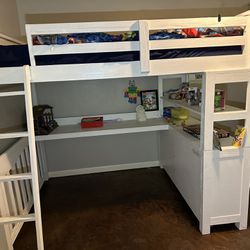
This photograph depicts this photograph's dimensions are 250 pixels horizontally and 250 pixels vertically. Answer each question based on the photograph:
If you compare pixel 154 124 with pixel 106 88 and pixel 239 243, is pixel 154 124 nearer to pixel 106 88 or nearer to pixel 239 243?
pixel 106 88

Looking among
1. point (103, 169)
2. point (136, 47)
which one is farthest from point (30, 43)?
point (103, 169)

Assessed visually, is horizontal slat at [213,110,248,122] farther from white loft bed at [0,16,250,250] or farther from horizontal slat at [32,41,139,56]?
horizontal slat at [32,41,139,56]

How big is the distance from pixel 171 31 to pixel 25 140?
1.82 meters

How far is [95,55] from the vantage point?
1748mm

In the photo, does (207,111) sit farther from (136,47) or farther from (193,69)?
(136,47)

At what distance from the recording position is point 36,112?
2838mm

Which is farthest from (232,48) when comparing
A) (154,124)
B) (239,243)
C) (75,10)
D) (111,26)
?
(75,10)

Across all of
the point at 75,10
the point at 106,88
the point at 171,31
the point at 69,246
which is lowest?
the point at 69,246

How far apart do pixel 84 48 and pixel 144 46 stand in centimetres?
43

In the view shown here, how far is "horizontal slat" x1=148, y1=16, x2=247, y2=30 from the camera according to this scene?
1.70 meters

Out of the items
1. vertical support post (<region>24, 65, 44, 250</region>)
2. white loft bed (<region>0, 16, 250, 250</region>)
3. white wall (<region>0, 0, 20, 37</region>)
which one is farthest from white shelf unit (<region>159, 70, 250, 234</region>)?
white wall (<region>0, 0, 20, 37</region>)

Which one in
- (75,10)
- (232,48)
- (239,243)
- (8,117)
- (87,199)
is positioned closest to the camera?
(232,48)

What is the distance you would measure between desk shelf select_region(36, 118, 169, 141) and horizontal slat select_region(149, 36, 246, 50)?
129 centimetres

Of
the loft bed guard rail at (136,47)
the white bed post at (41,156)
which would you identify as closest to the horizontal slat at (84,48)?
the loft bed guard rail at (136,47)
